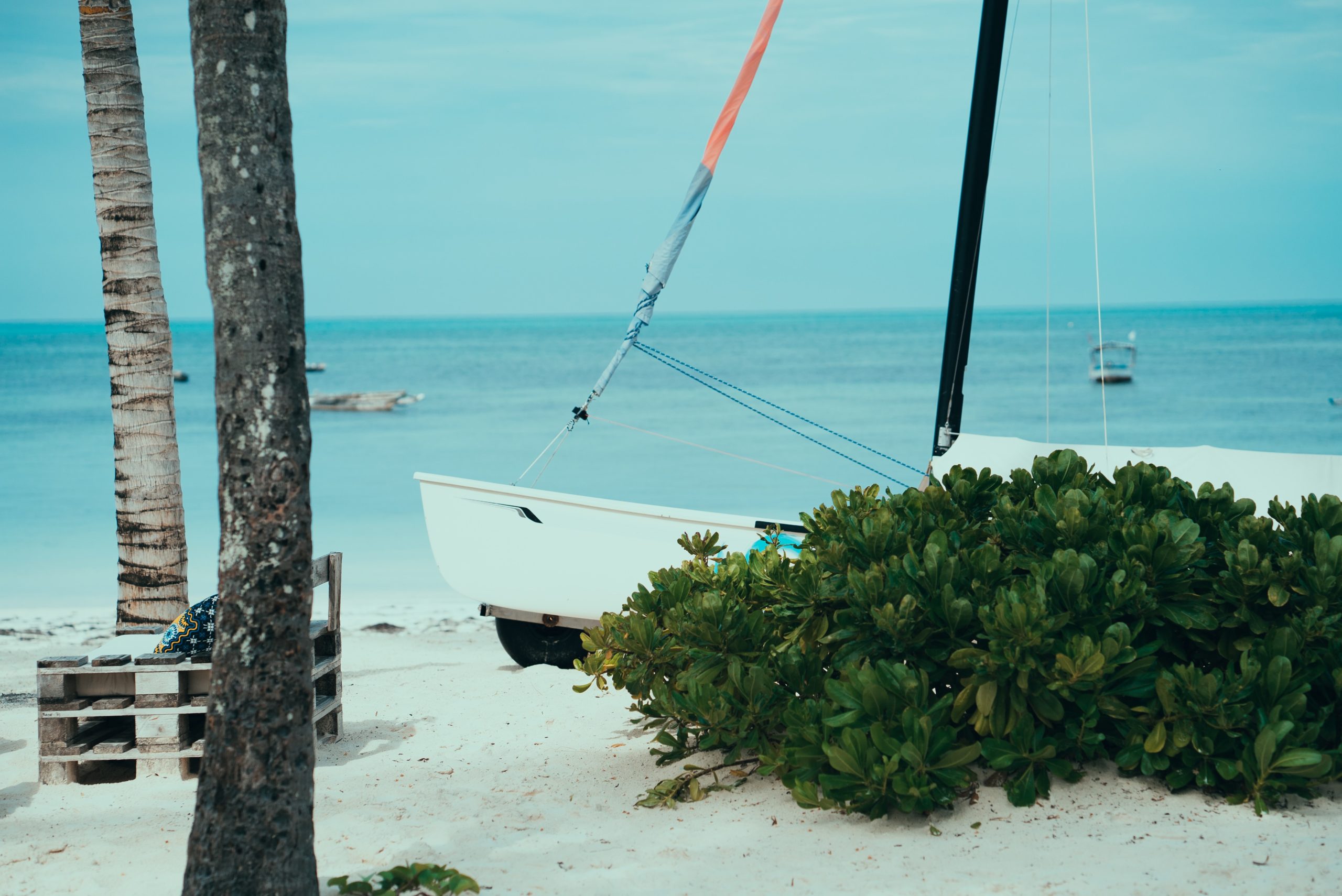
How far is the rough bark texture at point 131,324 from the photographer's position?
5391 mm

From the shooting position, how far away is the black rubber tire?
708 cm

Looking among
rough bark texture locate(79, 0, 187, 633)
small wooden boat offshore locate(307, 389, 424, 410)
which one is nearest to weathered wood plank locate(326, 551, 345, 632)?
rough bark texture locate(79, 0, 187, 633)

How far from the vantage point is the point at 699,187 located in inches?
277

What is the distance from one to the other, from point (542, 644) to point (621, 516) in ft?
3.44

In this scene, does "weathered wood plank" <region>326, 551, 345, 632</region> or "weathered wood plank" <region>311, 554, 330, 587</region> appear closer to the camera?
"weathered wood plank" <region>311, 554, 330, 587</region>

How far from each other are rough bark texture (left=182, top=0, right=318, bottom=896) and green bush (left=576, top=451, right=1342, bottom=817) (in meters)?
1.65

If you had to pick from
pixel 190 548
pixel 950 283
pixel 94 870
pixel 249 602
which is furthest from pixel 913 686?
pixel 190 548

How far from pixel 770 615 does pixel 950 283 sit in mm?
3686

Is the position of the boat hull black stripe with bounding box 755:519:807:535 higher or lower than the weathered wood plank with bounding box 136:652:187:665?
higher

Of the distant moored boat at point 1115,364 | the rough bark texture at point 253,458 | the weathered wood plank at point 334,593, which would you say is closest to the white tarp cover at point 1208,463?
the weathered wood plank at point 334,593

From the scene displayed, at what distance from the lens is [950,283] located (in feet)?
23.8

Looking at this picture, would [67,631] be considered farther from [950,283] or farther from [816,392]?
[816,392]

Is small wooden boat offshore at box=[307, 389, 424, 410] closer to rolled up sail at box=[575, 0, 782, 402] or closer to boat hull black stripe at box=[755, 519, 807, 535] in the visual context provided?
rolled up sail at box=[575, 0, 782, 402]

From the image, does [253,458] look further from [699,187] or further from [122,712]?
[699,187]
